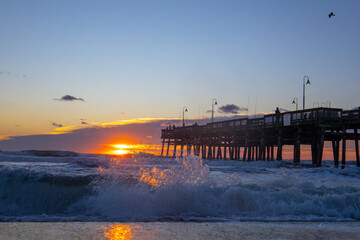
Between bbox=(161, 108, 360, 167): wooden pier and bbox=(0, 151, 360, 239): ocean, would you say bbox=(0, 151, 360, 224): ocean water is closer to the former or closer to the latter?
bbox=(0, 151, 360, 239): ocean

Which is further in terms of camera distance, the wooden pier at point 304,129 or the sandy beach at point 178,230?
the wooden pier at point 304,129

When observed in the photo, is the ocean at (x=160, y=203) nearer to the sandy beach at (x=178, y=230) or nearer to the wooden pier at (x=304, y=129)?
the sandy beach at (x=178, y=230)

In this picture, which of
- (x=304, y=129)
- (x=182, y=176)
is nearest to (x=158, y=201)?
(x=182, y=176)

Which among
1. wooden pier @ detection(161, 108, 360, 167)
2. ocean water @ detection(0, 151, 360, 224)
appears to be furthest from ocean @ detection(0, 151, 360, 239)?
wooden pier @ detection(161, 108, 360, 167)

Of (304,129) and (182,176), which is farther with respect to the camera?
(304,129)

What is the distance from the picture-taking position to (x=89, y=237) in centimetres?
584

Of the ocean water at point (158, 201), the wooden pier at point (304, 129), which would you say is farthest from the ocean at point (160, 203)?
the wooden pier at point (304, 129)

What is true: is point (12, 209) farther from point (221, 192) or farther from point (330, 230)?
point (330, 230)

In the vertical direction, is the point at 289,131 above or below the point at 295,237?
above

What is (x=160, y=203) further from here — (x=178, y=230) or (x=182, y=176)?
(x=178, y=230)

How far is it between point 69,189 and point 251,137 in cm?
3260

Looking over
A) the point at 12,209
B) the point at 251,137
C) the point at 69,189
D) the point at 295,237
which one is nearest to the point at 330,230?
the point at 295,237

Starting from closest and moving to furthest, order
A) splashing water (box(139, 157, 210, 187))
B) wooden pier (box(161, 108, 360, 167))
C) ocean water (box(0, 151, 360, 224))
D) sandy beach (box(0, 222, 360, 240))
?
sandy beach (box(0, 222, 360, 240)) → ocean water (box(0, 151, 360, 224)) → splashing water (box(139, 157, 210, 187)) → wooden pier (box(161, 108, 360, 167))

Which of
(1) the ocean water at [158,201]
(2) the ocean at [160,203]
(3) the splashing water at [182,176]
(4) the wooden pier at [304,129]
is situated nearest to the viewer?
(2) the ocean at [160,203]
